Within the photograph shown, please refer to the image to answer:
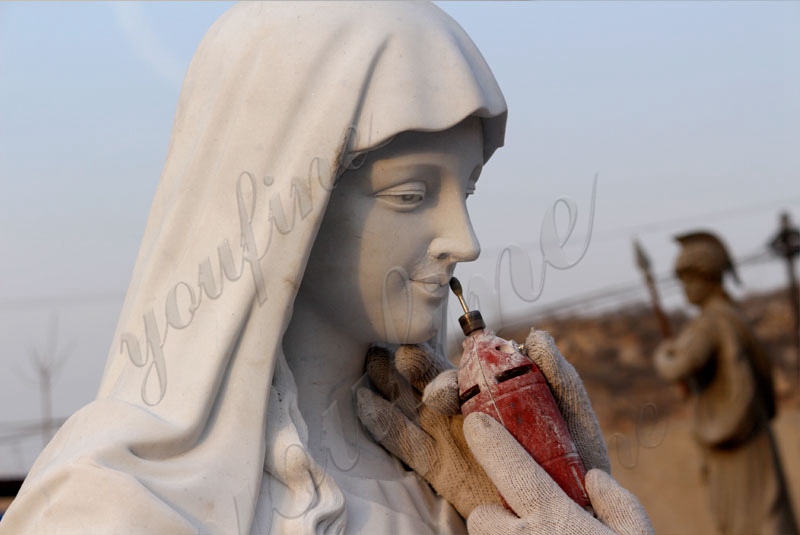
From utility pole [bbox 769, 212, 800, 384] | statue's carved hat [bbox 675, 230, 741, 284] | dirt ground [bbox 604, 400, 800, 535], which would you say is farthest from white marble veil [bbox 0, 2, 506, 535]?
dirt ground [bbox 604, 400, 800, 535]

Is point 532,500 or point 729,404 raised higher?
point 532,500

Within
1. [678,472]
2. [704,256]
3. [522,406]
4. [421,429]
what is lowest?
[678,472]

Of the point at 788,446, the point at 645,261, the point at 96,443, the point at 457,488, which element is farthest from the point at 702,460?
the point at 96,443

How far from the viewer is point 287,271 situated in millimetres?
2299

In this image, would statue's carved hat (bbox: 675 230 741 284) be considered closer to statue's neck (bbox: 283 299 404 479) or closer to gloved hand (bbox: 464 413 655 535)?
statue's neck (bbox: 283 299 404 479)

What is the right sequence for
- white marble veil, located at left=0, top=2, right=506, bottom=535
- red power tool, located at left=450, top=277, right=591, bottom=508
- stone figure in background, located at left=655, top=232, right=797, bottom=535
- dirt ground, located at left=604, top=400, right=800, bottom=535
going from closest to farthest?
white marble veil, located at left=0, top=2, right=506, bottom=535 < red power tool, located at left=450, top=277, right=591, bottom=508 < stone figure in background, located at left=655, top=232, right=797, bottom=535 < dirt ground, located at left=604, top=400, right=800, bottom=535

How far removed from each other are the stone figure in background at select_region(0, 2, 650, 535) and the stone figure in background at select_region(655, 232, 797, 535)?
23.8 ft

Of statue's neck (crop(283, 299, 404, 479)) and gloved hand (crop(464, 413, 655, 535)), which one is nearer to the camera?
gloved hand (crop(464, 413, 655, 535))

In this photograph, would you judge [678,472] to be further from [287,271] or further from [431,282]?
[287,271]

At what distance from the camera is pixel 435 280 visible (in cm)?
245

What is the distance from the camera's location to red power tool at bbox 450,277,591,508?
234cm

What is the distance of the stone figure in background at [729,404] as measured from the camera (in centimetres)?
934

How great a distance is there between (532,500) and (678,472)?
11259 mm

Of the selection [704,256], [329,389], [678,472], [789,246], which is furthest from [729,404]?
[329,389]
